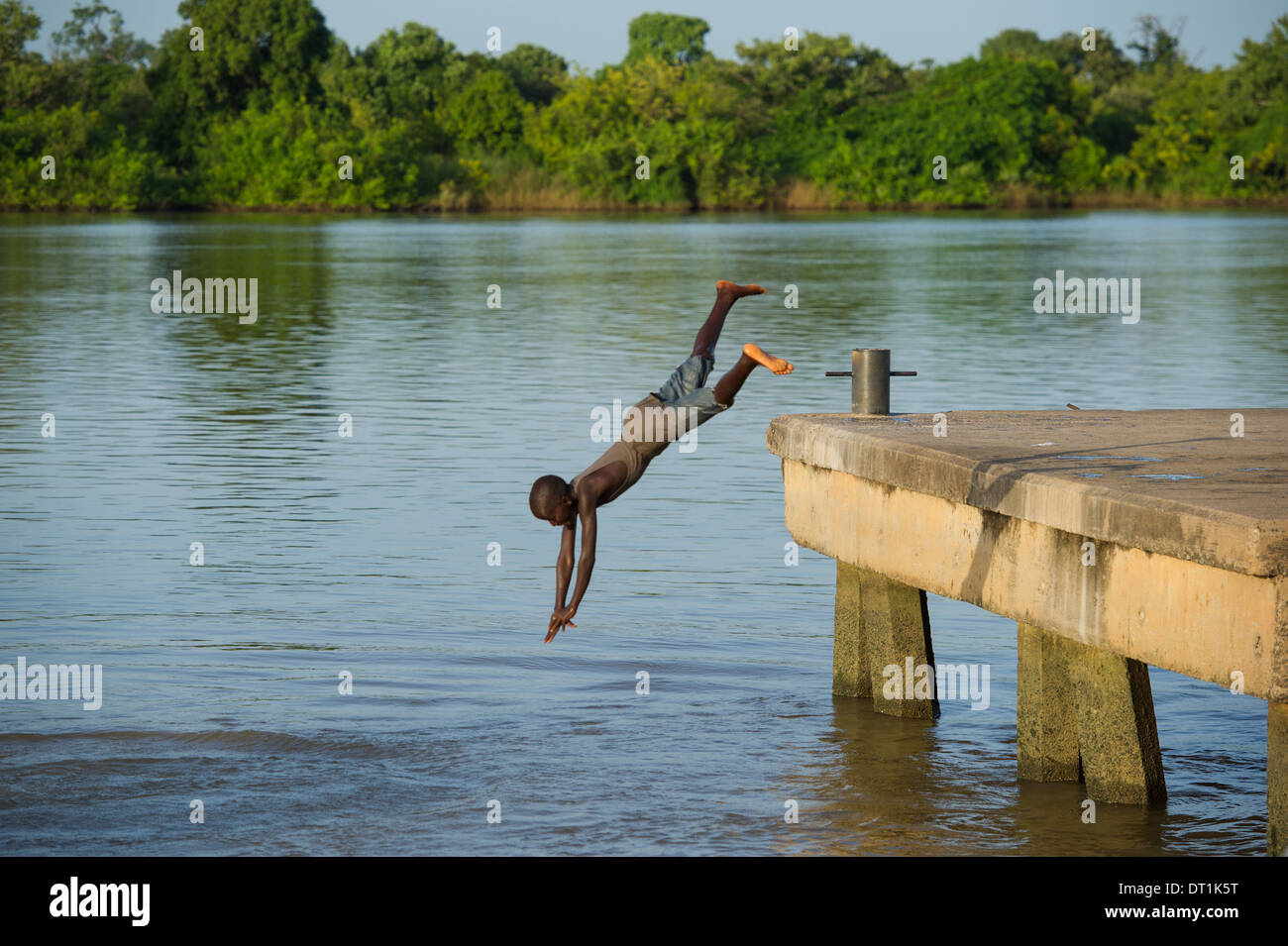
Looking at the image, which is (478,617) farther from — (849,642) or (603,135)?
(603,135)

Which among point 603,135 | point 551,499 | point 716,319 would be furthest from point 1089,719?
point 603,135

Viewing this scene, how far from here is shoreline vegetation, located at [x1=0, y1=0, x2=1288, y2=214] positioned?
11000cm

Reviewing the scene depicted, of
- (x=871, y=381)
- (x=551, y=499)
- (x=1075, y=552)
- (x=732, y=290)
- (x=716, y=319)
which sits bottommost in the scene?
(x=1075, y=552)

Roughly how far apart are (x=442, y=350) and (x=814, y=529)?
23.4m

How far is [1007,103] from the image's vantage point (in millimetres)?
114250

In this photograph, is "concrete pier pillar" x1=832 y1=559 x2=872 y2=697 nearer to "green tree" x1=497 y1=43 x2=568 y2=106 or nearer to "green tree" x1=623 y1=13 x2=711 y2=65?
"green tree" x1=497 y1=43 x2=568 y2=106

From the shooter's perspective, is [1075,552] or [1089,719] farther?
[1089,719]

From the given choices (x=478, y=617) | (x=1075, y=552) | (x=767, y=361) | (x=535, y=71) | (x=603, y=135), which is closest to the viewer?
(x=1075, y=552)

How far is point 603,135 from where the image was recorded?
111312mm

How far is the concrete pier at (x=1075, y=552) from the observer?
26.7 feet

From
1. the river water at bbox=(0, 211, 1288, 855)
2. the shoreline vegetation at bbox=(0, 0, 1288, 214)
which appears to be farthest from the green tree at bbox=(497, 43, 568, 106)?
the river water at bbox=(0, 211, 1288, 855)

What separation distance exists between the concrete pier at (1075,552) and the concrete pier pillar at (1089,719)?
1 cm

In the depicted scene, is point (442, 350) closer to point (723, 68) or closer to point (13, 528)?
point (13, 528)

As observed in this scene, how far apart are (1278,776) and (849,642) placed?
4.11m
